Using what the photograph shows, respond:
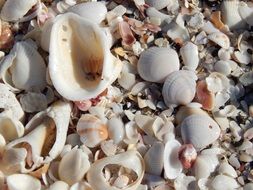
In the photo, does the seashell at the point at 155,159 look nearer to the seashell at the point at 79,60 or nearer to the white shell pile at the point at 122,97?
the white shell pile at the point at 122,97

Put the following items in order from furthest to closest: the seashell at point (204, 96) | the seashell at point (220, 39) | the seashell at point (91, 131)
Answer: the seashell at point (220, 39), the seashell at point (204, 96), the seashell at point (91, 131)

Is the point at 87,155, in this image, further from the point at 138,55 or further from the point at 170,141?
the point at 138,55

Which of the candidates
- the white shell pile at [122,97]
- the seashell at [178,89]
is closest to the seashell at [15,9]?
the white shell pile at [122,97]

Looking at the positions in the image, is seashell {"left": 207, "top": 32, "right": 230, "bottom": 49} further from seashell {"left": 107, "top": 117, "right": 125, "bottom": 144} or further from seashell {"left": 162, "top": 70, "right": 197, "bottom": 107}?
seashell {"left": 107, "top": 117, "right": 125, "bottom": 144}

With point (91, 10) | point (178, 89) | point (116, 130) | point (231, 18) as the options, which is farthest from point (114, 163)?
point (231, 18)

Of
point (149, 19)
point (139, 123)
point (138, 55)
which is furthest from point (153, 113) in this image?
point (149, 19)

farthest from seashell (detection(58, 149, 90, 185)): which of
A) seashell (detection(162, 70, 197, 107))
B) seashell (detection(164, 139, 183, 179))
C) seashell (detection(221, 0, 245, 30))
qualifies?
seashell (detection(221, 0, 245, 30))
